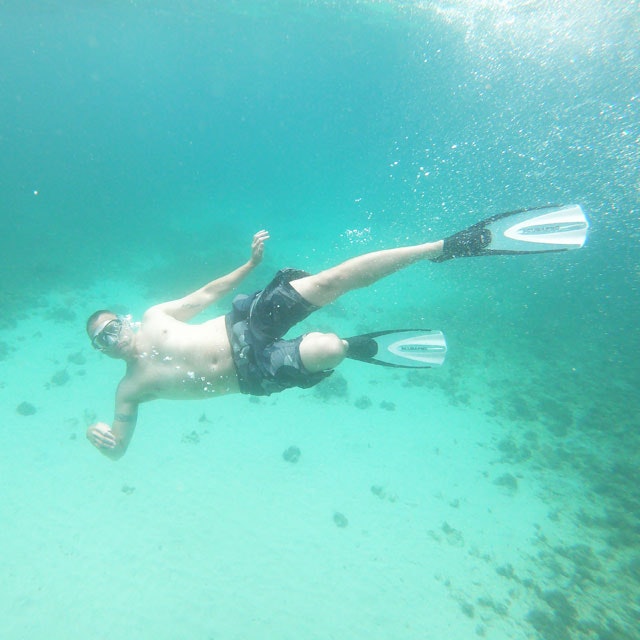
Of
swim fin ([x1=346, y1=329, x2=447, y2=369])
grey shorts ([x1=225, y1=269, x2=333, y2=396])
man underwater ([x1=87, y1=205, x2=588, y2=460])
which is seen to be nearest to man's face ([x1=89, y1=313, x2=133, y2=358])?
man underwater ([x1=87, y1=205, x2=588, y2=460])

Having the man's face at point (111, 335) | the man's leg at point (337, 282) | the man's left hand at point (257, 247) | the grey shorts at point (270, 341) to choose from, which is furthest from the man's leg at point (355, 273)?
the man's face at point (111, 335)

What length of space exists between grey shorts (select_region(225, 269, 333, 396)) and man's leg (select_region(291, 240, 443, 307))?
0.15 meters

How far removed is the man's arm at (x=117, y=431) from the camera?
394 cm

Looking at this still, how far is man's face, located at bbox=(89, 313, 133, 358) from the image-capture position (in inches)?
159

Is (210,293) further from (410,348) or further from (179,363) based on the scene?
(410,348)

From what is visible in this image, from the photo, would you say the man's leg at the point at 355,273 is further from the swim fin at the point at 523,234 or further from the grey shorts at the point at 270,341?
the swim fin at the point at 523,234

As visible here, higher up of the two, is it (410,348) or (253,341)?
(253,341)

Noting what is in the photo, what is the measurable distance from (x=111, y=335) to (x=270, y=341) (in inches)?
72.2

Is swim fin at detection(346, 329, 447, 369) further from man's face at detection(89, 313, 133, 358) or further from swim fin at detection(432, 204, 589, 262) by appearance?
man's face at detection(89, 313, 133, 358)

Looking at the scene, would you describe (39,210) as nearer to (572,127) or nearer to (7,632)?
(7,632)

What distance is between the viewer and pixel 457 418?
47.4 feet

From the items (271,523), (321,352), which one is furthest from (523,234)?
(271,523)

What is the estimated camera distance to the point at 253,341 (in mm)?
4102

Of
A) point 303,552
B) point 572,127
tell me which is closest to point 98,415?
point 303,552
